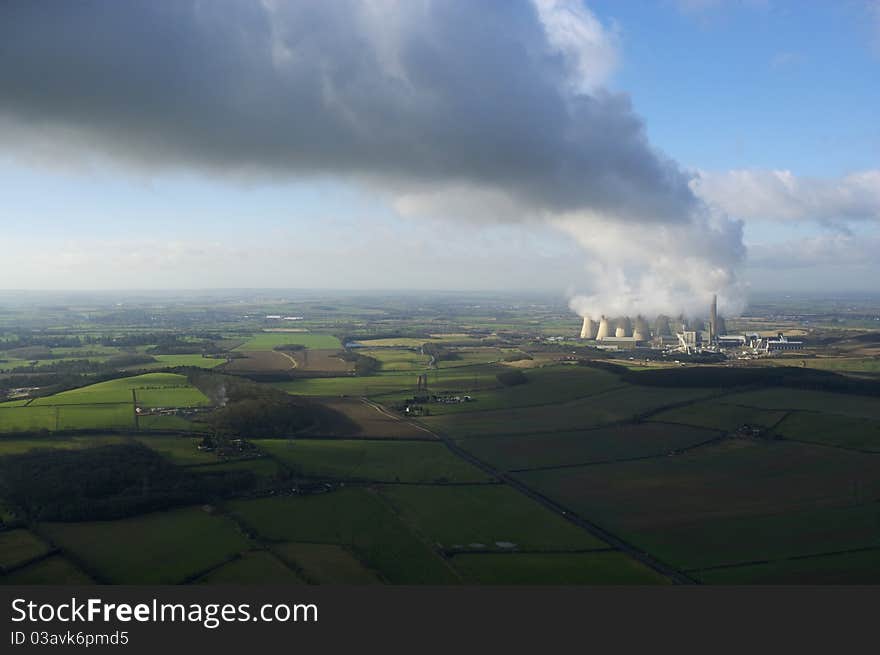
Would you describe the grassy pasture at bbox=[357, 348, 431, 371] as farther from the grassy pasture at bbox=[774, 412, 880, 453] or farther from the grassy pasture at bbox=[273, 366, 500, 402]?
the grassy pasture at bbox=[774, 412, 880, 453]

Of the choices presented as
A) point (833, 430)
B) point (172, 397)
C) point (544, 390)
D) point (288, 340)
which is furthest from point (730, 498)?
point (288, 340)

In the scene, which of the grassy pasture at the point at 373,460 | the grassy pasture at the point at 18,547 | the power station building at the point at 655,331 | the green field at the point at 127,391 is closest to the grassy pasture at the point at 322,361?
the green field at the point at 127,391

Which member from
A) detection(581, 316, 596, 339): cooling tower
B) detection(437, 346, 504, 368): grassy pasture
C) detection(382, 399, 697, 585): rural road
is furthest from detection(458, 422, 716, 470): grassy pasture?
detection(581, 316, 596, 339): cooling tower

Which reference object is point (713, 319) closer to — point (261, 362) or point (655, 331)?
point (655, 331)

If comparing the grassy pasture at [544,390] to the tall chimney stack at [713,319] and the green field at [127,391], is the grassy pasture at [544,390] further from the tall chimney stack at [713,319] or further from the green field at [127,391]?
the tall chimney stack at [713,319]

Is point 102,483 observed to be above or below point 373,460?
above

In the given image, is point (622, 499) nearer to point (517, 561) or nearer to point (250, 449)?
point (517, 561)
